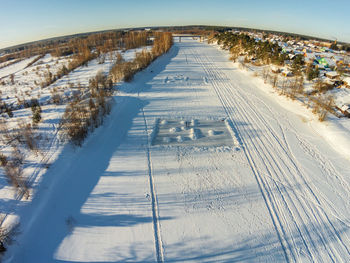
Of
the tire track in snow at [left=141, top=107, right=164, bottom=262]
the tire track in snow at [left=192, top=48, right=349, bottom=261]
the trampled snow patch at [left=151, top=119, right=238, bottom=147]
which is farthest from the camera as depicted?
the trampled snow patch at [left=151, top=119, right=238, bottom=147]

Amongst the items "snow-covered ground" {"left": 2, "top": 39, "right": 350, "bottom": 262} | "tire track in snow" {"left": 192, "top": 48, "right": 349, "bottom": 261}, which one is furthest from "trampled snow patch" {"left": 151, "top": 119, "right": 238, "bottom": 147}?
"tire track in snow" {"left": 192, "top": 48, "right": 349, "bottom": 261}

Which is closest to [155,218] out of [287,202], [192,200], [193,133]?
[192,200]

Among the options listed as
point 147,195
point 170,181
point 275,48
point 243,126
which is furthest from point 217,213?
point 275,48

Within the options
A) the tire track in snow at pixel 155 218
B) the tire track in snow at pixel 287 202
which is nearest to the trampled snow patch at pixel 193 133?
the tire track in snow at pixel 287 202

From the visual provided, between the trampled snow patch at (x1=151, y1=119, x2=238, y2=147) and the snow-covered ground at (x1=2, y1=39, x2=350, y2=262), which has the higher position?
the trampled snow patch at (x1=151, y1=119, x2=238, y2=147)

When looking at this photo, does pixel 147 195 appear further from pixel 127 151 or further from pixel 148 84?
pixel 148 84

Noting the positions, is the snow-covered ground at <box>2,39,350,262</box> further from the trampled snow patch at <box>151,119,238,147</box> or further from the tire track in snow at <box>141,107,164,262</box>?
the trampled snow patch at <box>151,119,238,147</box>

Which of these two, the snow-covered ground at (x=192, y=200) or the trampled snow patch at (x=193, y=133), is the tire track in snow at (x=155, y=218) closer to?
the snow-covered ground at (x=192, y=200)

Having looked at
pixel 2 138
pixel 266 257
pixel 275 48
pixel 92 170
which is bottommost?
pixel 266 257
